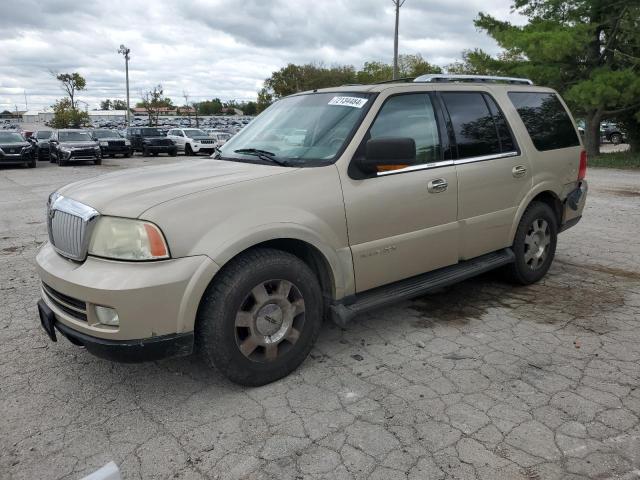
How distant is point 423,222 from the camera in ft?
12.4

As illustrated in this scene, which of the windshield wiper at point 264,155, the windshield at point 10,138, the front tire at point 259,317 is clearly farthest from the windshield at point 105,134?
the front tire at point 259,317

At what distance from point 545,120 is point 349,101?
2.31 m

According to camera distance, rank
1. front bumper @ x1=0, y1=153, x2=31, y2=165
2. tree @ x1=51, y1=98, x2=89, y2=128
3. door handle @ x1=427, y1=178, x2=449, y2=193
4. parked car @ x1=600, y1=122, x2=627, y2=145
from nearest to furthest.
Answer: door handle @ x1=427, y1=178, x2=449, y2=193, front bumper @ x1=0, y1=153, x2=31, y2=165, parked car @ x1=600, y1=122, x2=627, y2=145, tree @ x1=51, y1=98, x2=89, y2=128

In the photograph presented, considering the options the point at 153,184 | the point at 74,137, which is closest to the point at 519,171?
the point at 153,184

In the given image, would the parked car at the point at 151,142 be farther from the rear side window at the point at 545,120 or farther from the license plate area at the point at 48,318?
the license plate area at the point at 48,318

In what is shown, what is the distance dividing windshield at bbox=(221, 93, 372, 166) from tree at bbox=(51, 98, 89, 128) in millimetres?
65924

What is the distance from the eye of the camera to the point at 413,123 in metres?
3.91

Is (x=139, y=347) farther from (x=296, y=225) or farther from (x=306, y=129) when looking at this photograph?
(x=306, y=129)

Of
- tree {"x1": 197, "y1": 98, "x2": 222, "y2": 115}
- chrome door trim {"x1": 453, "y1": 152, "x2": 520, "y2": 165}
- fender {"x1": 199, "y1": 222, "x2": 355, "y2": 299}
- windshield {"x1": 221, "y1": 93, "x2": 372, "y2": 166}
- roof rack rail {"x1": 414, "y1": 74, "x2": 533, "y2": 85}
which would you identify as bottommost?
fender {"x1": 199, "y1": 222, "x2": 355, "y2": 299}

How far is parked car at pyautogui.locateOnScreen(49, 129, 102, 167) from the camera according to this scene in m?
21.6

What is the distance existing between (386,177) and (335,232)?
59 centimetres

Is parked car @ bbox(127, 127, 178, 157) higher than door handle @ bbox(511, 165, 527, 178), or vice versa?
parked car @ bbox(127, 127, 178, 157)

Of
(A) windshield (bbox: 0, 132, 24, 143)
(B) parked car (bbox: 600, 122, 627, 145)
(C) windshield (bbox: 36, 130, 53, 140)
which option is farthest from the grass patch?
(C) windshield (bbox: 36, 130, 53, 140)

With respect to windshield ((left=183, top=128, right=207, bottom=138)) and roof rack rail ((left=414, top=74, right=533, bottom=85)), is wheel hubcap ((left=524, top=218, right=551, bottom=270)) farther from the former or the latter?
windshield ((left=183, top=128, right=207, bottom=138))
